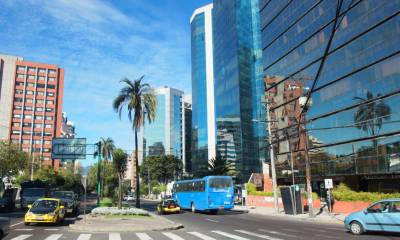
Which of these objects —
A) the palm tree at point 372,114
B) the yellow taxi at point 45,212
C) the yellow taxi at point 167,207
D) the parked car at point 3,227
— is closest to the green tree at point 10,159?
the yellow taxi at point 167,207

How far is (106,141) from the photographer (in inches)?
3730

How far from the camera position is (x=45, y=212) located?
22156 mm

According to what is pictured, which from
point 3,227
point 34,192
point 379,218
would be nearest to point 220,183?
point 34,192

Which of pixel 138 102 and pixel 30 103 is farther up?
pixel 30 103

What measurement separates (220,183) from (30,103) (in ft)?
372

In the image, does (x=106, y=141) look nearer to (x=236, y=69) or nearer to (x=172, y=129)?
(x=236, y=69)

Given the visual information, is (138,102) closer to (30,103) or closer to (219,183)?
(219,183)

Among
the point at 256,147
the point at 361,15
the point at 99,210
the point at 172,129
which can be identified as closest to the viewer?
the point at 99,210

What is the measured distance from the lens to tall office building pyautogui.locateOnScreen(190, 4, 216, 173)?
118562 millimetres

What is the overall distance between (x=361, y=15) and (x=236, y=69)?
51431mm

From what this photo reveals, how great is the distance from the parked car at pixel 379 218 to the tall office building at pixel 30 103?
12450 cm

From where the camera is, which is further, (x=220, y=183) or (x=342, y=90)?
(x=342, y=90)

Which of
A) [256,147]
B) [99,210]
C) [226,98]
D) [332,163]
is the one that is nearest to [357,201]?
[332,163]

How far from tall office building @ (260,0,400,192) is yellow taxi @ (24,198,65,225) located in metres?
17.8
